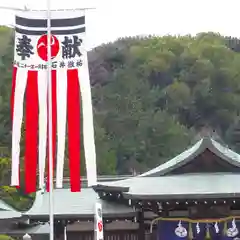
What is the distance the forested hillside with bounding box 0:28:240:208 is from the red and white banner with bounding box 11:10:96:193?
116 ft

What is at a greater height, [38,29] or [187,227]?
[38,29]

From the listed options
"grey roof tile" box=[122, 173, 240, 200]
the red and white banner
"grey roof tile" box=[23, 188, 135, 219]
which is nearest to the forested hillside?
"grey roof tile" box=[23, 188, 135, 219]

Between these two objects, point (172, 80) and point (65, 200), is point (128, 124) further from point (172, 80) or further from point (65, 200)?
point (65, 200)

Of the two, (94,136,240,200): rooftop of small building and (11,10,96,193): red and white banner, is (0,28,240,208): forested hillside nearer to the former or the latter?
(94,136,240,200): rooftop of small building

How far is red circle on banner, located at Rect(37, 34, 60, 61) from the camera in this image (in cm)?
1235

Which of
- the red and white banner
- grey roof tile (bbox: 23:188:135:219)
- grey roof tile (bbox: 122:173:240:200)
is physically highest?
the red and white banner

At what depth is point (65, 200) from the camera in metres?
18.2

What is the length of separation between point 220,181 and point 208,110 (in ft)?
148

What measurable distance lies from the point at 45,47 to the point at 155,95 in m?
47.8

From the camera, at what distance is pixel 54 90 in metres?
12.2

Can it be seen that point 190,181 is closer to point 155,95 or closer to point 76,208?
point 76,208

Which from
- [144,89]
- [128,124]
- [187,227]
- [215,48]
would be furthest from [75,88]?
[215,48]

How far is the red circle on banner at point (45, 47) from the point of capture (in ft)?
40.5

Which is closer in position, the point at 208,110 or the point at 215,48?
the point at 208,110
